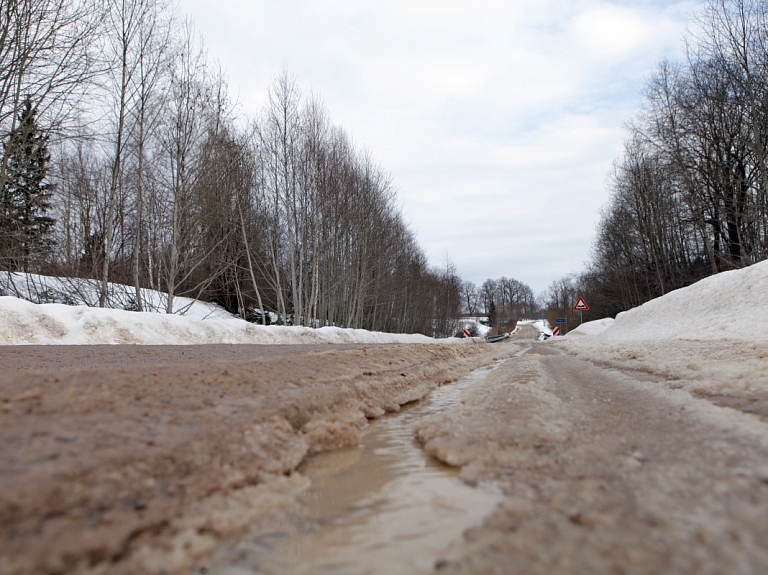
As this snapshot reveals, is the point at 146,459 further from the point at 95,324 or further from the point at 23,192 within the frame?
the point at 23,192

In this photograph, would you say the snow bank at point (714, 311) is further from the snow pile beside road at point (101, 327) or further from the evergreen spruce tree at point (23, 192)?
the evergreen spruce tree at point (23, 192)

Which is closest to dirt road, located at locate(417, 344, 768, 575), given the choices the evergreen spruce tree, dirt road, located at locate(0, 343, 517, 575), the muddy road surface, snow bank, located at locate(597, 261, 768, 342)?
the muddy road surface

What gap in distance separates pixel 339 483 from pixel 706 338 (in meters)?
11.4

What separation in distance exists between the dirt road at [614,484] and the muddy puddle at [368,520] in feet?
0.41

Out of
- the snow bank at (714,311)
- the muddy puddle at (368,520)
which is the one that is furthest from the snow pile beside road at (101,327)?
the snow bank at (714,311)

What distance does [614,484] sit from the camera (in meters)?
1.84

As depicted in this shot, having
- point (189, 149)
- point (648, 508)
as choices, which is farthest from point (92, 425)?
point (189, 149)

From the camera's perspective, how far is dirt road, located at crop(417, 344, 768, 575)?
A: 4.18ft

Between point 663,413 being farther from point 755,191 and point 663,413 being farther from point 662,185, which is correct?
point 662,185

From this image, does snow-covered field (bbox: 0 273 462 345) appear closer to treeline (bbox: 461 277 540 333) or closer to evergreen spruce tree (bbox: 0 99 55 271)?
evergreen spruce tree (bbox: 0 99 55 271)

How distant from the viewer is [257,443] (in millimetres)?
2578

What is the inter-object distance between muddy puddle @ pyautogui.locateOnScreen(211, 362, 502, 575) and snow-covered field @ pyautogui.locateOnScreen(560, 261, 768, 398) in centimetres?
280

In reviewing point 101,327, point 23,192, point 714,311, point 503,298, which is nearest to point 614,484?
point 101,327

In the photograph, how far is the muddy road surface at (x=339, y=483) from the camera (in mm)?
1354
